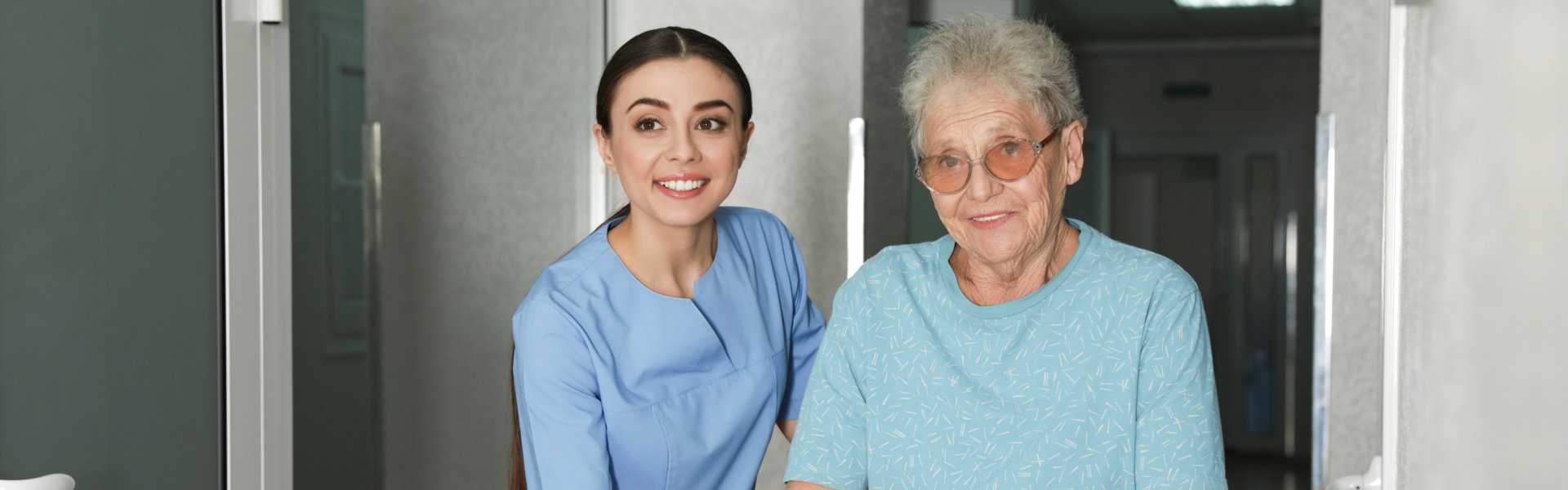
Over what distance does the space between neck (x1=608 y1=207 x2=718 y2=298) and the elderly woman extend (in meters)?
0.35

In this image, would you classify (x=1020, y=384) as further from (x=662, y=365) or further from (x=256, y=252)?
(x=256, y=252)

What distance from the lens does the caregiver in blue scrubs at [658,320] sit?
150cm

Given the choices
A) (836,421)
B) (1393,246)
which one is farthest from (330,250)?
(1393,246)

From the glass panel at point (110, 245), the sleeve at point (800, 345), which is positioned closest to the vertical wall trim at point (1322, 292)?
the sleeve at point (800, 345)

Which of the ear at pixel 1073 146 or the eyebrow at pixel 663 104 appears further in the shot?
the eyebrow at pixel 663 104

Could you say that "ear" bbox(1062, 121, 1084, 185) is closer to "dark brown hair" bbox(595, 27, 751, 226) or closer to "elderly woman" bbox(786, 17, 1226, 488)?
"elderly woman" bbox(786, 17, 1226, 488)

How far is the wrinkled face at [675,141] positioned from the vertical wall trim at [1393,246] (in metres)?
1.00

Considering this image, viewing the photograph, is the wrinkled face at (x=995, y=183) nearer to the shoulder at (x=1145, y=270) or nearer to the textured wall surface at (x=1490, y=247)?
the shoulder at (x=1145, y=270)

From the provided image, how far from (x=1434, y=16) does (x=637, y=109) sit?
1.21 metres

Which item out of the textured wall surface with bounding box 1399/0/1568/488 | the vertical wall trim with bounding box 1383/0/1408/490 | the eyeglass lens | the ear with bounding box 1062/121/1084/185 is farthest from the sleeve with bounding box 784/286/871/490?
the textured wall surface with bounding box 1399/0/1568/488

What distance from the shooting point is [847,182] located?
97.2 inches

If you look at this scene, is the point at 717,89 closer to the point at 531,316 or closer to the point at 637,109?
the point at 637,109

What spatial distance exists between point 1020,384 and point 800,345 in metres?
0.61

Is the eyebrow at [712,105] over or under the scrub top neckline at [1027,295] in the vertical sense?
over
